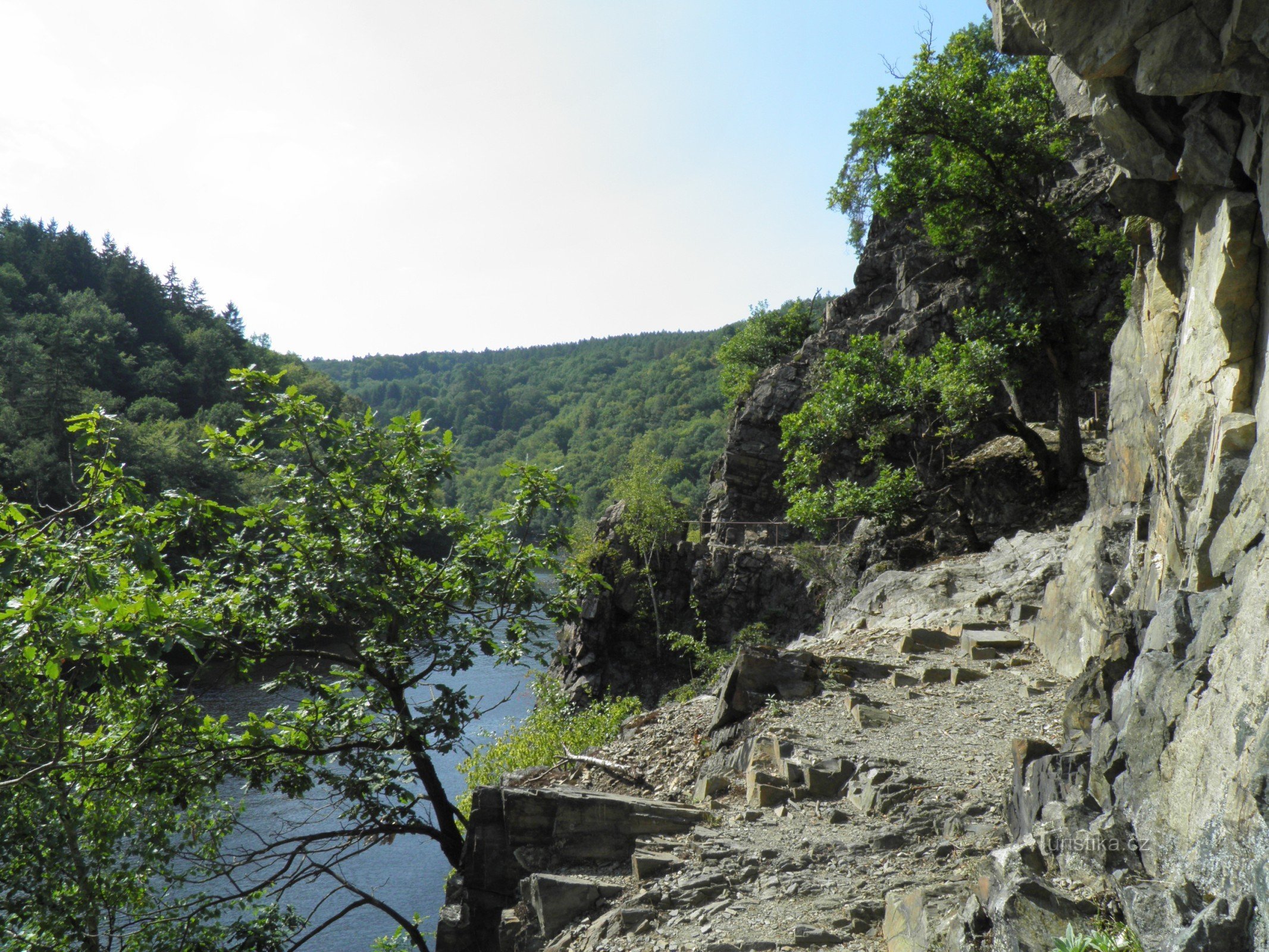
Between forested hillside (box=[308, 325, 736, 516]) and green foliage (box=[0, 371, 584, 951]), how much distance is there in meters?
47.5

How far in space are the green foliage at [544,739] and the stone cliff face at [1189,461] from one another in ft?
21.9

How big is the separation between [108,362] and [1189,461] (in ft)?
210

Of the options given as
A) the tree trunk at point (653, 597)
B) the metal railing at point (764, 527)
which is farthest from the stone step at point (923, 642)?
the tree trunk at point (653, 597)

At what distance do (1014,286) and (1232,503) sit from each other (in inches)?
562

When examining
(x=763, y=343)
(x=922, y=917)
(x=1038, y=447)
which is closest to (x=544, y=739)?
(x=922, y=917)

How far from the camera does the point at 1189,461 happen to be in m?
7.05

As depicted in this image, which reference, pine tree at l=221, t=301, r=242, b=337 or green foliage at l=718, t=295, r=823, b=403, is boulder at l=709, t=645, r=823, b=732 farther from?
pine tree at l=221, t=301, r=242, b=337

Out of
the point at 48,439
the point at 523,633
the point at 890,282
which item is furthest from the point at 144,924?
the point at 48,439

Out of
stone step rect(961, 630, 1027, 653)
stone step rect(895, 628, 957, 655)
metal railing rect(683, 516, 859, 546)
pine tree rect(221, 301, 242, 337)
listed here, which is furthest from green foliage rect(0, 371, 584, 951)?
pine tree rect(221, 301, 242, 337)

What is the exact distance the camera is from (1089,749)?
5848 millimetres

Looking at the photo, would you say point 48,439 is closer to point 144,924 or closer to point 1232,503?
point 144,924

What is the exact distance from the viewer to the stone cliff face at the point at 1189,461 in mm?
4176

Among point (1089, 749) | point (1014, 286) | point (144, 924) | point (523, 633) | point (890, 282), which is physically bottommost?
point (144, 924)

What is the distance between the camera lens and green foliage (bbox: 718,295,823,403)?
126ft
